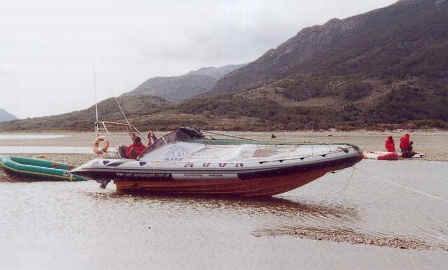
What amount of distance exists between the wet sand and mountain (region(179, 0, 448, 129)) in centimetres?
4580

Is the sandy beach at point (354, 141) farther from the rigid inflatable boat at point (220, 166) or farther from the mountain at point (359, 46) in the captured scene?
the mountain at point (359, 46)

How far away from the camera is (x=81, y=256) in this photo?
812cm

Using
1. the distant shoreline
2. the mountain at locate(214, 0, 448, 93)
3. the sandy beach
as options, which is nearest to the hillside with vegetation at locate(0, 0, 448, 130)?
the mountain at locate(214, 0, 448, 93)

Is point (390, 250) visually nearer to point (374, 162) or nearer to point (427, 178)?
point (427, 178)

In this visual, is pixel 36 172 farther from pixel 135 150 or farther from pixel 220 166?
pixel 220 166

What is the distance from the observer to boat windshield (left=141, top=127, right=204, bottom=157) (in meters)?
14.7

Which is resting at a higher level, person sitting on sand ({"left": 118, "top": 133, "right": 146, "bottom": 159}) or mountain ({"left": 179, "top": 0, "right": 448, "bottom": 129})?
mountain ({"left": 179, "top": 0, "right": 448, "bottom": 129})

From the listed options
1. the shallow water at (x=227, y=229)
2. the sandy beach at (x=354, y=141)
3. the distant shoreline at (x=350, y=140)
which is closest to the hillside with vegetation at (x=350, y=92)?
the distant shoreline at (x=350, y=140)

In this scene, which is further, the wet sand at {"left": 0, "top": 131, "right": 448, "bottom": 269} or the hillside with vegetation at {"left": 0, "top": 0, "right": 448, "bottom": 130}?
the hillside with vegetation at {"left": 0, "top": 0, "right": 448, "bottom": 130}

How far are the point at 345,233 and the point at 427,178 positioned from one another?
9524mm

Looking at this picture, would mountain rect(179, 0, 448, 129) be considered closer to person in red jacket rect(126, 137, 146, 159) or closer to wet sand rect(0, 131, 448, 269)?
person in red jacket rect(126, 137, 146, 159)

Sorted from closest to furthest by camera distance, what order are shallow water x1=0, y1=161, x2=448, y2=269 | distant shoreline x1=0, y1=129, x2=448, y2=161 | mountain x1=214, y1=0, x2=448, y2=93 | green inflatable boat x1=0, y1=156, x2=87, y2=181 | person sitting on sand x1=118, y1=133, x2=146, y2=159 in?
1. shallow water x1=0, y1=161, x2=448, y2=269
2. person sitting on sand x1=118, y1=133, x2=146, y2=159
3. green inflatable boat x1=0, y1=156, x2=87, y2=181
4. distant shoreline x1=0, y1=129, x2=448, y2=161
5. mountain x1=214, y1=0, x2=448, y2=93

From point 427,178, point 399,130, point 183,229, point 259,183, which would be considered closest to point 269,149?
point 259,183

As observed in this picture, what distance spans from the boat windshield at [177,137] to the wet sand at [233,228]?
1.56 m
